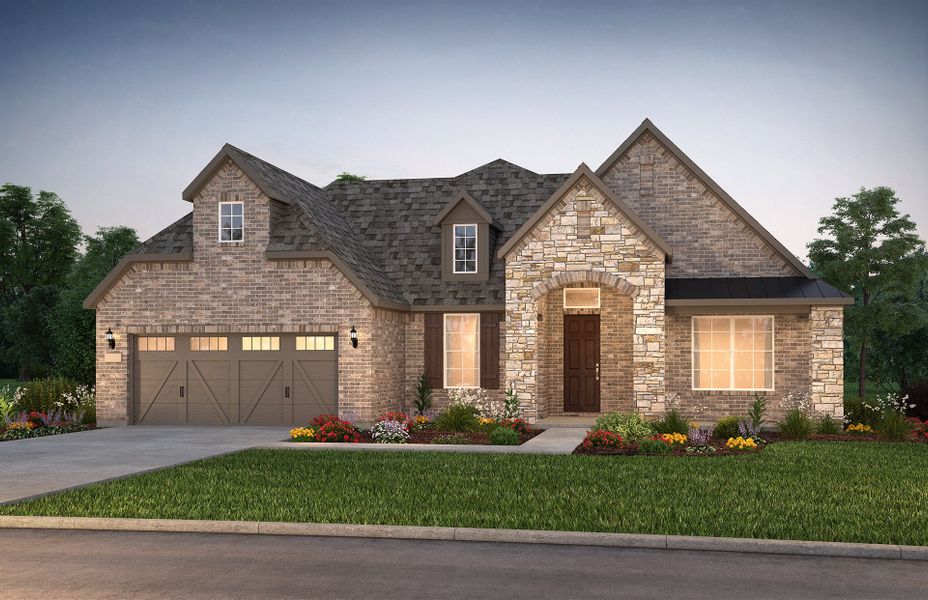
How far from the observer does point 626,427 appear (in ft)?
63.9

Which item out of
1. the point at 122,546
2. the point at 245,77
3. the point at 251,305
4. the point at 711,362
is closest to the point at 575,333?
the point at 711,362

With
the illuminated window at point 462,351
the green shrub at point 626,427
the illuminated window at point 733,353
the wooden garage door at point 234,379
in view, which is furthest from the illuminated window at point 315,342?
the illuminated window at point 733,353

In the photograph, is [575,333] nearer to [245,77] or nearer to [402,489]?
[245,77]

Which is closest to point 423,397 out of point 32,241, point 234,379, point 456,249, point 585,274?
point 456,249

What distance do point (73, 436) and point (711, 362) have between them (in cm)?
1582

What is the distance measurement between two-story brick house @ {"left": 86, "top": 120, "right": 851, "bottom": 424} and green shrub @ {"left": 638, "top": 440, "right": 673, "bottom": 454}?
4715 mm

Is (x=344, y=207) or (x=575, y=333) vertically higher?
(x=344, y=207)

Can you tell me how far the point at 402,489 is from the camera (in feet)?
42.9

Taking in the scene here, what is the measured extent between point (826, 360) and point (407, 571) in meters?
16.9

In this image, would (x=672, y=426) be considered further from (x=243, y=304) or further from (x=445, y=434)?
(x=243, y=304)

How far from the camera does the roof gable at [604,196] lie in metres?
22.8

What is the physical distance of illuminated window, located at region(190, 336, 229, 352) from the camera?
2433cm

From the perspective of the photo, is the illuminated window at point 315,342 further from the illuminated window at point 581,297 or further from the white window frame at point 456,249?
the illuminated window at point 581,297

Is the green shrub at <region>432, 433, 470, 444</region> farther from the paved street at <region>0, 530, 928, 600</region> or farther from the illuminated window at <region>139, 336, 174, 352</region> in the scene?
the paved street at <region>0, 530, 928, 600</region>
